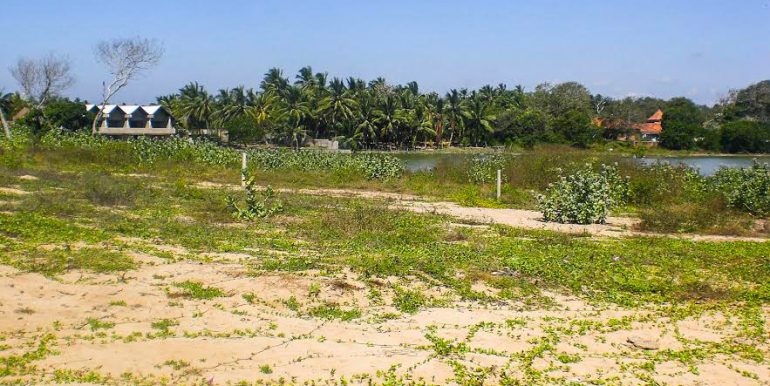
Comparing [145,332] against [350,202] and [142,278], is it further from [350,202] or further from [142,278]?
[350,202]

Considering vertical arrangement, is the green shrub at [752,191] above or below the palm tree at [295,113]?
below

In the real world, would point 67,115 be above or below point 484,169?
above

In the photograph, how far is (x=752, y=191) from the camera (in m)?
18.1

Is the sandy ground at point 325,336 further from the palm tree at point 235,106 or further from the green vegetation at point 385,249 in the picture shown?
the palm tree at point 235,106

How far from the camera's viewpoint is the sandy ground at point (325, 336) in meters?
6.36

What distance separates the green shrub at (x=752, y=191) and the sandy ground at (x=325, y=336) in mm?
11286

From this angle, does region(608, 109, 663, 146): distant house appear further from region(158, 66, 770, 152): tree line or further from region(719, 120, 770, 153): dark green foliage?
region(719, 120, 770, 153): dark green foliage

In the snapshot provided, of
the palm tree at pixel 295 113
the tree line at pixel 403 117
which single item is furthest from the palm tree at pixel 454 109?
the palm tree at pixel 295 113

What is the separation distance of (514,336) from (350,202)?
12031 mm

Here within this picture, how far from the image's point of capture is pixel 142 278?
9281mm

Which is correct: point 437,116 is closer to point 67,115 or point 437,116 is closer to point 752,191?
point 67,115

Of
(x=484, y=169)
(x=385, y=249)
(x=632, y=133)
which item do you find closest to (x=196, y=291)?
(x=385, y=249)

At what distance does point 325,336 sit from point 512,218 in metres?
10.2

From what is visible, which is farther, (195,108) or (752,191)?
(195,108)
